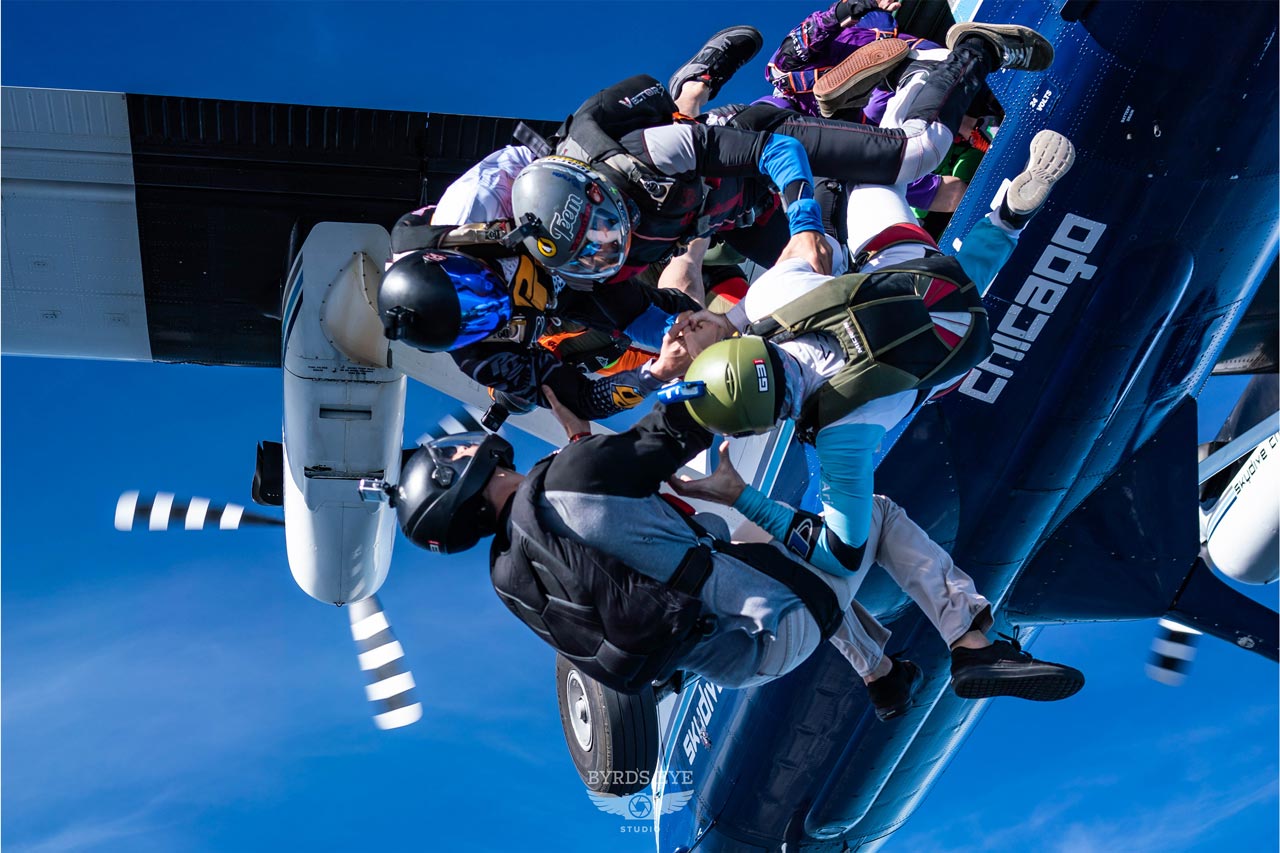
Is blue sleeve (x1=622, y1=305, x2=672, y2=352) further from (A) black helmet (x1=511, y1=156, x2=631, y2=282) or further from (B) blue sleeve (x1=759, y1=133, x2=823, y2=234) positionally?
(B) blue sleeve (x1=759, y1=133, x2=823, y2=234)

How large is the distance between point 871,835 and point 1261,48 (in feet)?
20.3

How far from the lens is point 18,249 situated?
1042cm

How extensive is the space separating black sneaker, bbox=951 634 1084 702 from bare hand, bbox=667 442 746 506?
1.31 m

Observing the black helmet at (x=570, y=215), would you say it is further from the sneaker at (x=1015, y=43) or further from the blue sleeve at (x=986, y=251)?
the sneaker at (x=1015, y=43)

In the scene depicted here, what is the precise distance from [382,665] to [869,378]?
16.6 feet

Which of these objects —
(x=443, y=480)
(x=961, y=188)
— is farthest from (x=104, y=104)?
(x=961, y=188)

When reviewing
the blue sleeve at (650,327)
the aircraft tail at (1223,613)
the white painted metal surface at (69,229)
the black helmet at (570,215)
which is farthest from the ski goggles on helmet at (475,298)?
the aircraft tail at (1223,613)

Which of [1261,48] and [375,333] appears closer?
[1261,48]

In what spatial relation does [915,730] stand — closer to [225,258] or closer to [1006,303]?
[1006,303]

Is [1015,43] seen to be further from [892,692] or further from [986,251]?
[892,692]

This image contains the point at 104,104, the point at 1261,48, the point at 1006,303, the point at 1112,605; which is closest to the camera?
the point at 1261,48

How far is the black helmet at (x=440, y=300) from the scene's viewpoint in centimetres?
646

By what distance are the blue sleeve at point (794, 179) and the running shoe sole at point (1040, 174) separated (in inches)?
44.2

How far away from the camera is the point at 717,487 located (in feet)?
21.7
